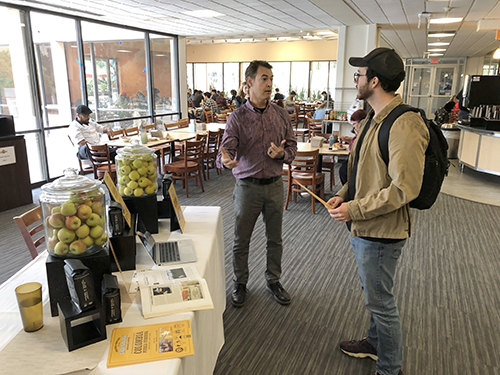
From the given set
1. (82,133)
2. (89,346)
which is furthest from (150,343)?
(82,133)

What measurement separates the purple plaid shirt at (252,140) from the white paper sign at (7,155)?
4.11 meters

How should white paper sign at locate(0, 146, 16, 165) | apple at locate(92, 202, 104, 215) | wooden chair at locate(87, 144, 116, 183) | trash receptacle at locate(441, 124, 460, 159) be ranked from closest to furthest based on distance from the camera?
apple at locate(92, 202, 104, 215), white paper sign at locate(0, 146, 16, 165), wooden chair at locate(87, 144, 116, 183), trash receptacle at locate(441, 124, 460, 159)

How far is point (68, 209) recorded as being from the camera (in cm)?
141

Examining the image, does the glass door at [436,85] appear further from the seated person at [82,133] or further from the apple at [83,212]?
the apple at [83,212]

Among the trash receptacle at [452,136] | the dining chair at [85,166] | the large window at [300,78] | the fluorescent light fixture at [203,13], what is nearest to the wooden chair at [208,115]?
the fluorescent light fixture at [203,13]

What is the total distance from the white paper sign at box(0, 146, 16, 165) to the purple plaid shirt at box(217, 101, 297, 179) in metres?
4.11

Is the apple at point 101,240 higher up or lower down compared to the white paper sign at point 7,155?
higher up

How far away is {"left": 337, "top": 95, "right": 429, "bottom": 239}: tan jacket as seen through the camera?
161cm

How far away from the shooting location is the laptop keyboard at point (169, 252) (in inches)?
72.2

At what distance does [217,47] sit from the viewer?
1828 centimetres

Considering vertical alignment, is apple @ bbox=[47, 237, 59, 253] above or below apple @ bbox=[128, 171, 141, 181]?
below

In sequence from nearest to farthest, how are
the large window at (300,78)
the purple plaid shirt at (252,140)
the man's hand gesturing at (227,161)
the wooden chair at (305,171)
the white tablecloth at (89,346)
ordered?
the white tablecloth at (89,346)
the man's hand gesturing at (227,161)
the purple plaid shirt at (252,140)
the wooden chair at (305,171)
the large window at (300,78)

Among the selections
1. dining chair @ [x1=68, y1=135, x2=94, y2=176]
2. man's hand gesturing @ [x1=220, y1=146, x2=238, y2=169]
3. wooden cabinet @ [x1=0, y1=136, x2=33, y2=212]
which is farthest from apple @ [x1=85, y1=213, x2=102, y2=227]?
dining chair @ [x1=68, y1=135, x2=94, y2=176]

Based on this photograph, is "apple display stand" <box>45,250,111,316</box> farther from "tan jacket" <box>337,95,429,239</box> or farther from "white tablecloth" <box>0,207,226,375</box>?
"tan jacket" <box>337,95,429,239</box>
